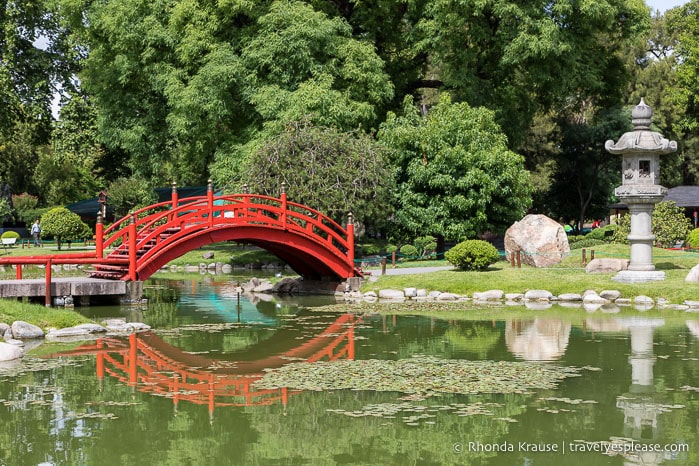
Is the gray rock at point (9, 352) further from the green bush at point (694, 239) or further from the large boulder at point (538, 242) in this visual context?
the green bush at point (694, 239)

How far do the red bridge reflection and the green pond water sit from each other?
0.15 ft

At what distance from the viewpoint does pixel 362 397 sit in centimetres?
1212

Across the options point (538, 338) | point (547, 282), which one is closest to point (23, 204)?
point (547, 282)

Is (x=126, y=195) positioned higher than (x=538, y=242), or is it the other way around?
(x=126, y=195)

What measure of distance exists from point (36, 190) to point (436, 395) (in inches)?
2111

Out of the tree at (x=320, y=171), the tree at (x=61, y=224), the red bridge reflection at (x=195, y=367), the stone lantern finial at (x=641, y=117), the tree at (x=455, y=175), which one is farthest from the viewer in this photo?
the tree at (x=61, y=224)

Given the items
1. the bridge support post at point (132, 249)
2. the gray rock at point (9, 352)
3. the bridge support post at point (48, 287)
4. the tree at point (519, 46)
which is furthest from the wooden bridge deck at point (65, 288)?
the tree at point (519, 46)

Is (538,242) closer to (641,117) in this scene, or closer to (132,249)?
(641,117)

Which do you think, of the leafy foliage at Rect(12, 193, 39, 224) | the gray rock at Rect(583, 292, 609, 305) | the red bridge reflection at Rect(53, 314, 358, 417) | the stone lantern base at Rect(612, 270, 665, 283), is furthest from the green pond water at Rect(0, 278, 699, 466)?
the leafy foliage at Rect(12, 193, 39, 224)

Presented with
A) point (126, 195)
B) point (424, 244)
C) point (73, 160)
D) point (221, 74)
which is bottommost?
point (424, 244)

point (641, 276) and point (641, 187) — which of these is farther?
point (641, 187)

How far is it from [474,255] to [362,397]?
15.2 metres

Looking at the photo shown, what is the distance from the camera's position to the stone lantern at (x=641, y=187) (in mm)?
24625

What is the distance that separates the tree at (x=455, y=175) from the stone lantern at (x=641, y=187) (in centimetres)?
813
